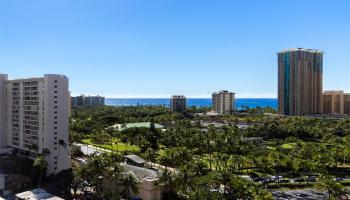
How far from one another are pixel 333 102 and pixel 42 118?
107441mm

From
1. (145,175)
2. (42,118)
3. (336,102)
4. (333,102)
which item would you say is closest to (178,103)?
(333,102)

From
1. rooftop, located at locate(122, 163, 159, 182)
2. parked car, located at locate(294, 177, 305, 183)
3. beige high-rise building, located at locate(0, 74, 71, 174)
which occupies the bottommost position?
parked car, located at locate(294, 177, 305, 183)

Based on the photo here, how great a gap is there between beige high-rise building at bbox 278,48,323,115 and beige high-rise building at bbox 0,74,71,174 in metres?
89.2

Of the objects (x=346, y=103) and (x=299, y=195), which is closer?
(x=299, y=195)

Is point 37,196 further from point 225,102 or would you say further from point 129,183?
point 225,102

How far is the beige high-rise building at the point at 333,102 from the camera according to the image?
12594 centimetres

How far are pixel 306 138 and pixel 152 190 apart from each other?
50.7 m

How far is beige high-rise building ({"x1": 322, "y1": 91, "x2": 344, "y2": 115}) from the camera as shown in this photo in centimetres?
12594

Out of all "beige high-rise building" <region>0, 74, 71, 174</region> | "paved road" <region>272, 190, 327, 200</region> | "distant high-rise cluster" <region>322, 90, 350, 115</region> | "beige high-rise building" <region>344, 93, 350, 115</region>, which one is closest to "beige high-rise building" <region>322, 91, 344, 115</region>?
"distant high-rise cluster" <region>322, 90, 350, 115</region>

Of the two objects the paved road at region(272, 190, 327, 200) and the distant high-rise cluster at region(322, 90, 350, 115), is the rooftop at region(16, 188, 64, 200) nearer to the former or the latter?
the paved road at region(272, 190, 327, 200)

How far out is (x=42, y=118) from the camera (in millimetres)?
44125

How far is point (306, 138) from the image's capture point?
75.0m

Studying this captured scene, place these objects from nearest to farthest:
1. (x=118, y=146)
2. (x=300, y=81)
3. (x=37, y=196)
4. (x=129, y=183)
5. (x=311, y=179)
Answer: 1. (x=129, y=183)
2. (x=37, y=196)
3. (x=311, y=179)
4. (x=118, y=146)
5. (x=300, y=81)

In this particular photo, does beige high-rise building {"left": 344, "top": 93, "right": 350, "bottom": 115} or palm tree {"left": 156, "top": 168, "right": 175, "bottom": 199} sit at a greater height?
beige high-rise building {"left": 344, "top": 93, "right": 350, "bottom": 115}
